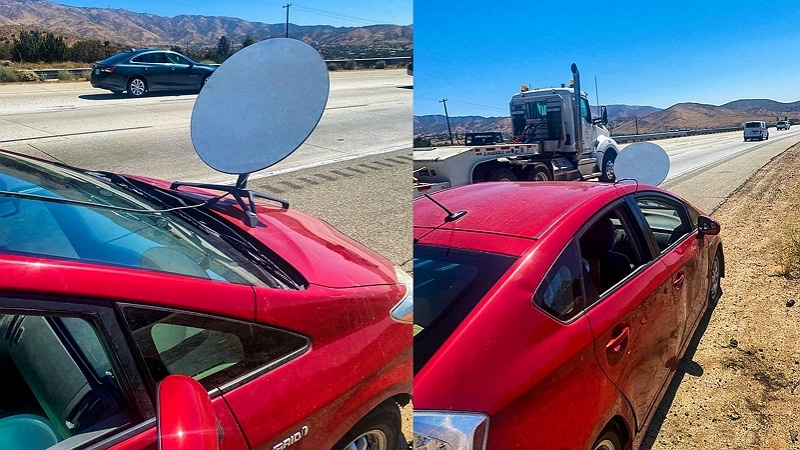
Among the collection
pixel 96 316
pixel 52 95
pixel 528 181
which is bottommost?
pixel 96 316

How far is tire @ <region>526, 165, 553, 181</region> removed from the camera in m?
1.07

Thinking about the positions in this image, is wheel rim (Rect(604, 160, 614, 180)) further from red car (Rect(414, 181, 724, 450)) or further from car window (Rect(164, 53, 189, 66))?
car window (Rect(164, 53, 189, 66))

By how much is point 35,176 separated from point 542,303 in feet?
2.93

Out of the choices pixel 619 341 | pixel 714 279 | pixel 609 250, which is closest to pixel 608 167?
pixel 609 250

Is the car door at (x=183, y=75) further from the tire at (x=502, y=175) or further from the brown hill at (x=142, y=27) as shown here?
the tire at (x=502, y=175)

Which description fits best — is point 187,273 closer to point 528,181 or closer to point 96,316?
point 96,316

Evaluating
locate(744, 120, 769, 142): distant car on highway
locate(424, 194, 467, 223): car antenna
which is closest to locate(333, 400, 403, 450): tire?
locate(424, 194, 467, 223): car antenna

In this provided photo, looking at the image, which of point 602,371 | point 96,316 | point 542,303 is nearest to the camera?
point 96,316

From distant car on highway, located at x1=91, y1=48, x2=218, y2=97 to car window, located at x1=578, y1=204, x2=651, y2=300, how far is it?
98 cm

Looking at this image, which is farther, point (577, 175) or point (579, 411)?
point (577, 175)

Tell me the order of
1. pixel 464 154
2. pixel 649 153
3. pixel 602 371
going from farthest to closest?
1. pixel 649 153
2. pixel 602 371
3. pixel 464 154

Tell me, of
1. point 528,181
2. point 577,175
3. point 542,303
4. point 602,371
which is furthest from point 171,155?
point 602,371

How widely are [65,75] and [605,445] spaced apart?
1.46 meters

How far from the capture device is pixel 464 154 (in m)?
0.73
